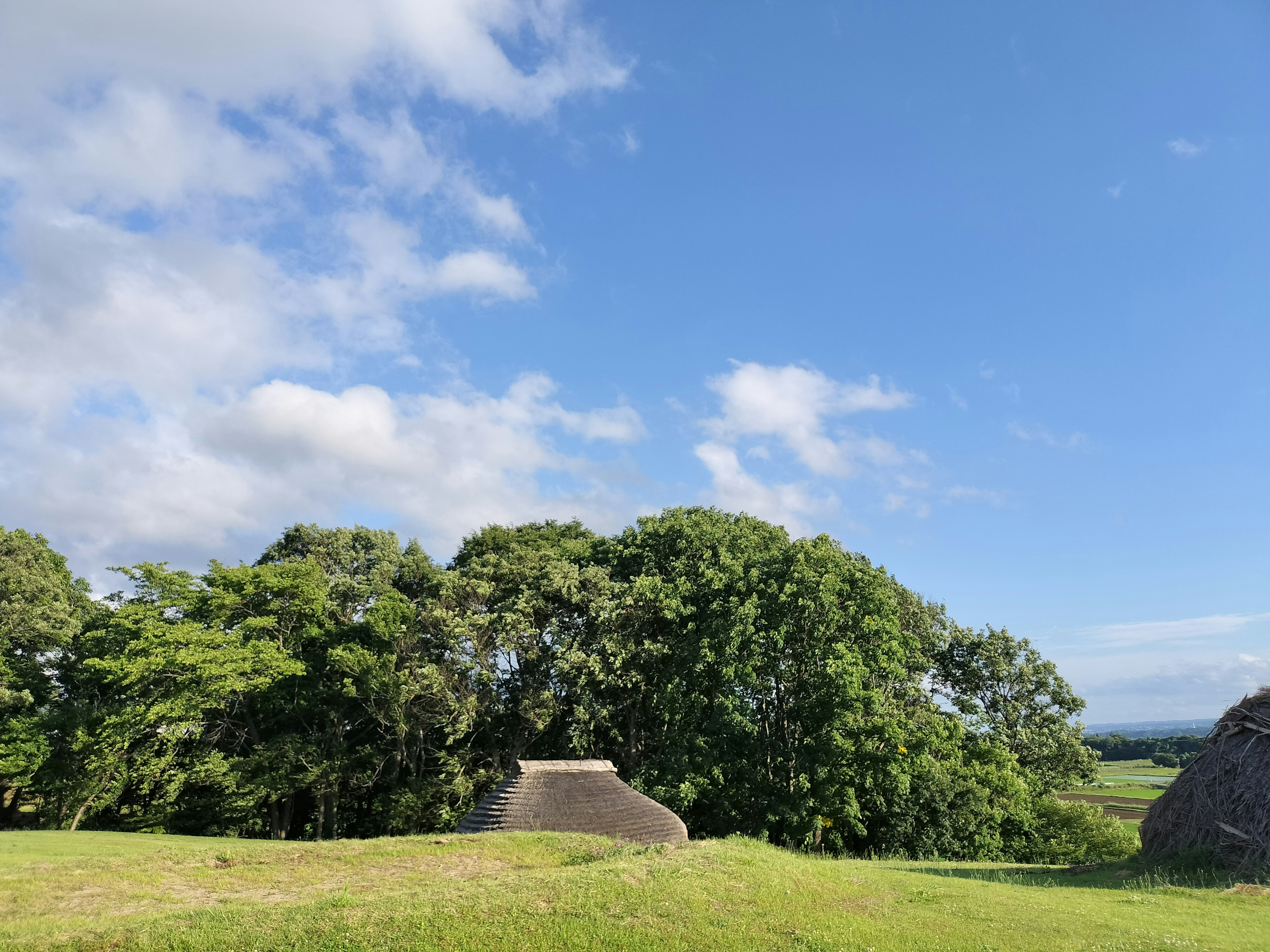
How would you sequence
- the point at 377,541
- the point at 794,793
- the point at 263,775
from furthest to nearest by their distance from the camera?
the point at 377,541
the point at 263,775
the point at 794,793

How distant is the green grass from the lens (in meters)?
9.12

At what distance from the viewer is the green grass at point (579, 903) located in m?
9.12

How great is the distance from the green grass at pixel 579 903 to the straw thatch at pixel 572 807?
3.38 metres

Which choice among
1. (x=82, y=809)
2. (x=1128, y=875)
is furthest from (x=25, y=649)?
(x=1128, y=875)

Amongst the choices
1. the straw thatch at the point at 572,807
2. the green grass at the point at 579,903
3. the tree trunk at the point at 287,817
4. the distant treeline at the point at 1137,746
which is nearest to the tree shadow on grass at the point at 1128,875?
the green grass at the point at 579,903

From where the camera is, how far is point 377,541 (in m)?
37.5

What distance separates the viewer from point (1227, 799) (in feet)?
51.3

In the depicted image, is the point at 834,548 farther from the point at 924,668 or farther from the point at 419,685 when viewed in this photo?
the point at 419,685

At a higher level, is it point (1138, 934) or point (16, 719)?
point (16, 719)

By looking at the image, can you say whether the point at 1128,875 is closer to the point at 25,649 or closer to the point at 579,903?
the point at 579,903

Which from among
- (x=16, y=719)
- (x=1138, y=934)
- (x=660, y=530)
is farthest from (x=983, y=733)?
(x=16, y=719)

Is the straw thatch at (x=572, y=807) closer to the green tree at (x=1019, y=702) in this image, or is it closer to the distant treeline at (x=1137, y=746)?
the green tree at (x=1019, y=702)

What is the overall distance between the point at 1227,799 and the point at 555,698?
66.9ft

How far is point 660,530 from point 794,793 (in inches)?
454
